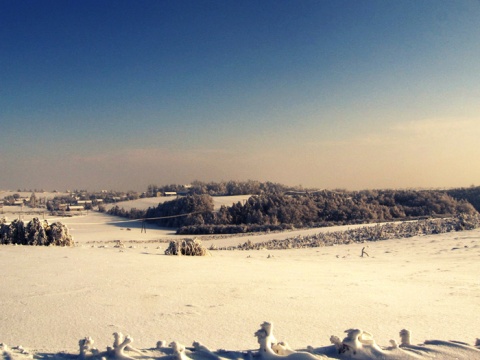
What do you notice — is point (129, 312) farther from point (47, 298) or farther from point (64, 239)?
point (64, 239)

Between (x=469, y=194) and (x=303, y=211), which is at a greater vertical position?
(x=469, y=194)

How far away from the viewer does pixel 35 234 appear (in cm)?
1247

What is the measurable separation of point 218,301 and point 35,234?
9.55 m

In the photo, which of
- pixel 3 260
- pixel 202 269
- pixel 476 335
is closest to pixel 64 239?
pixel 3 260

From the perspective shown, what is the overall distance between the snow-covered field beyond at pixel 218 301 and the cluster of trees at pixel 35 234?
3.52 m

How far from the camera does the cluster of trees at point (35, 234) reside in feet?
40.8

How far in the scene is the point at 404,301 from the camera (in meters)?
5.39

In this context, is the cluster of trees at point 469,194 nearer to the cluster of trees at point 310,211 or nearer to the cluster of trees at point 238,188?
the cluster of trees at point 310,211

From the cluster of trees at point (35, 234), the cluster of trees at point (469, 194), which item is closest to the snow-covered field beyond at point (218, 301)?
the cluster of trees at point (35, 234)

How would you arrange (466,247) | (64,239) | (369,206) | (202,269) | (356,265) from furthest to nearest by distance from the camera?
(369,206)
(64,239)
(466,247)
(356,265)
(202,269)

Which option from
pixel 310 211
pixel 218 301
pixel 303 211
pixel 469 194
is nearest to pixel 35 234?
pixel 218 301

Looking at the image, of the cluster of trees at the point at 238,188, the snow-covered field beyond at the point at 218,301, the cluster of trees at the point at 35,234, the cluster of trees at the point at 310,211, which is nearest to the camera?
the snow-covered field beyond at the point at 218,301

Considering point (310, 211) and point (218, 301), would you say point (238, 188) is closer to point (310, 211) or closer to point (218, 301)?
point (310, 211)

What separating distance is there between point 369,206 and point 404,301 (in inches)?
1021
